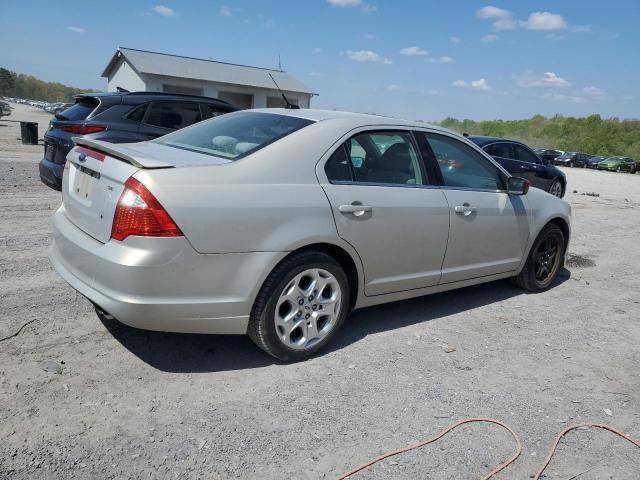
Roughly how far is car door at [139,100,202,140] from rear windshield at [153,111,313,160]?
4.13 meters

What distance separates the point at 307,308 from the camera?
358 cm

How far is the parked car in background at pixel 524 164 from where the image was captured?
12.3m

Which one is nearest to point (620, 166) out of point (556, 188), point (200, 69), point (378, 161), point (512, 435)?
point (200, 69)

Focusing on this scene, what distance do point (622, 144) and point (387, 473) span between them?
69450 mm

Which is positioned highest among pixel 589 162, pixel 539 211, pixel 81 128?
pixel 81 128

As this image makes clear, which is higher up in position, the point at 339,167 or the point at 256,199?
the point at 339,167

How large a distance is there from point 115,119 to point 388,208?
5472 mm

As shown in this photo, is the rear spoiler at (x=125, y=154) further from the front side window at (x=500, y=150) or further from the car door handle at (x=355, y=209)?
the front side window at (x=500, y=150)

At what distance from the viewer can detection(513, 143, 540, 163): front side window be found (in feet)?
42.6

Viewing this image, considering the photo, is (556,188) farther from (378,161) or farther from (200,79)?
(200,79)

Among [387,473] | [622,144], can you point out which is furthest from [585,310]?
[622,144]

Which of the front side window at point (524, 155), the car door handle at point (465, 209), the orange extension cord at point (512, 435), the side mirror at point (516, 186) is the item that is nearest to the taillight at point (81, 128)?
the car door handle at point (465, 209)

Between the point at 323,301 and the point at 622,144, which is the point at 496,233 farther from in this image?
the point at 622,144

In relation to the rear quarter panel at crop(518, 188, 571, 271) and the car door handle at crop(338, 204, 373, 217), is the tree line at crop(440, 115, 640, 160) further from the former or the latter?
the car door handle at crop(338, 204, 373, 217)
